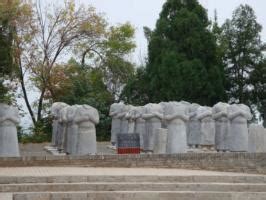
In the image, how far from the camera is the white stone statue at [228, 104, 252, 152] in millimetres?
21969

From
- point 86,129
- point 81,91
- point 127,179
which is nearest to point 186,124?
point 86,129

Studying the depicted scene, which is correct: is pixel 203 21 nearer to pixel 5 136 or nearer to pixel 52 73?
pixel 52 73

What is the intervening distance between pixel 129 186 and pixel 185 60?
2253cm

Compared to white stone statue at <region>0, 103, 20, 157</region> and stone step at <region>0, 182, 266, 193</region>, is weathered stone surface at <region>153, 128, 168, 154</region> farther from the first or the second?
stone step at <region>0, 182, 266, 193</region>

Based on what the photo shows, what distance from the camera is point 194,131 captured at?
27.0m

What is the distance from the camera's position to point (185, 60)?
3628 centimetres

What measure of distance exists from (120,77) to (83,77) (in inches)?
155

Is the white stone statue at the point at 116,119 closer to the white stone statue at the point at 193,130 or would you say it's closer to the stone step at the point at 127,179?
the white stone statue at the point at 193,130

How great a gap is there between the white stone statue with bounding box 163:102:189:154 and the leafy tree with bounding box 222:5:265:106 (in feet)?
60.2

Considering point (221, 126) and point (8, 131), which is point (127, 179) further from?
point (221, 126)

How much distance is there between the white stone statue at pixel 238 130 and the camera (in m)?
22.0

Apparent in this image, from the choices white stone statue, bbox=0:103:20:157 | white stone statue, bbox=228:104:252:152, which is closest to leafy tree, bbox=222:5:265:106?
white stone statue, bbox=228:104:252:152

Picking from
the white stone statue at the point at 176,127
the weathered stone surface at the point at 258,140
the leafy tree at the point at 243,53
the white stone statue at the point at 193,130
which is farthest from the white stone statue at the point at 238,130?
the leafy tree at the point at 243,53

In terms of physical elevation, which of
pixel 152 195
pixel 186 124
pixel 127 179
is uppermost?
pixel 186 124
